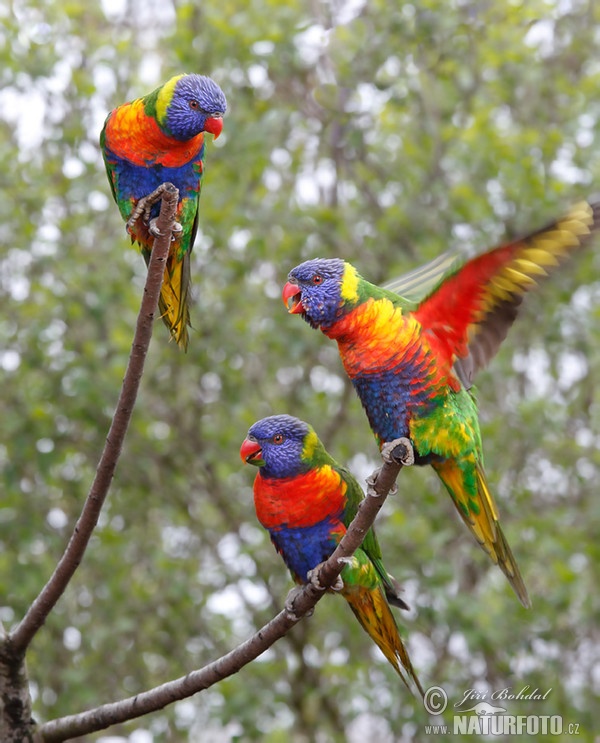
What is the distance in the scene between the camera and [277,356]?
5105 mm

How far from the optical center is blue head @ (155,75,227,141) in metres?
2.66

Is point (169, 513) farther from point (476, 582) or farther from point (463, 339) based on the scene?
point (463, 339)

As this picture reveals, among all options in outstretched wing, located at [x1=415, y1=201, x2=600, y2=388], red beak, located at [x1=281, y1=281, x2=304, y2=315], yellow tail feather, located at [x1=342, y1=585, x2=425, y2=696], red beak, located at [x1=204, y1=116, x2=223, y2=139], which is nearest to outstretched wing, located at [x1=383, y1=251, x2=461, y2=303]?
outstretched wing, located at [x1=415, y1=201, x2=600, y2=388]

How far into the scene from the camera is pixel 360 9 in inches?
193

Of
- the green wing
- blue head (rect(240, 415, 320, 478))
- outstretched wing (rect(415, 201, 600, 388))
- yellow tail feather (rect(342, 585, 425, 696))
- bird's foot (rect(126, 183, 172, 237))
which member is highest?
bird's foot (rect(126, 183, 172, 237))

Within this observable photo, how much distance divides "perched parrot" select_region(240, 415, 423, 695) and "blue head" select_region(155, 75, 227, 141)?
885mm

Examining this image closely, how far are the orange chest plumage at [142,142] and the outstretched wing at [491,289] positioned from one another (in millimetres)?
1016

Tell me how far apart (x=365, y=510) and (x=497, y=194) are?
3.42 m

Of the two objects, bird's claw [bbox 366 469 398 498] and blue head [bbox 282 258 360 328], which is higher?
blue head [bbox 282 258 360 328]

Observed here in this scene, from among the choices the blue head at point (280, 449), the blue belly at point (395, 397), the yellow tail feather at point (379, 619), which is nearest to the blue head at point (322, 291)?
the blue belly at point (395, 397)

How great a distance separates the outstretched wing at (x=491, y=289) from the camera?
2004 millimetres

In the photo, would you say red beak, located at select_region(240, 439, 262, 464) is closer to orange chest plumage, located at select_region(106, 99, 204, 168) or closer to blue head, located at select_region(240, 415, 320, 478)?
blue head, located at select_region(240, 415, 320, 478)

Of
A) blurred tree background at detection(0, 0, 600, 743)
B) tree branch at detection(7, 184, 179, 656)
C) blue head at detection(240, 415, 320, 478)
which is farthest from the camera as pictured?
blurred tree background at detection(0, 0, 600, 743)

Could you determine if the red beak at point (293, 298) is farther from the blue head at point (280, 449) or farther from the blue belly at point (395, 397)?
the blue head at point (280, 449)
